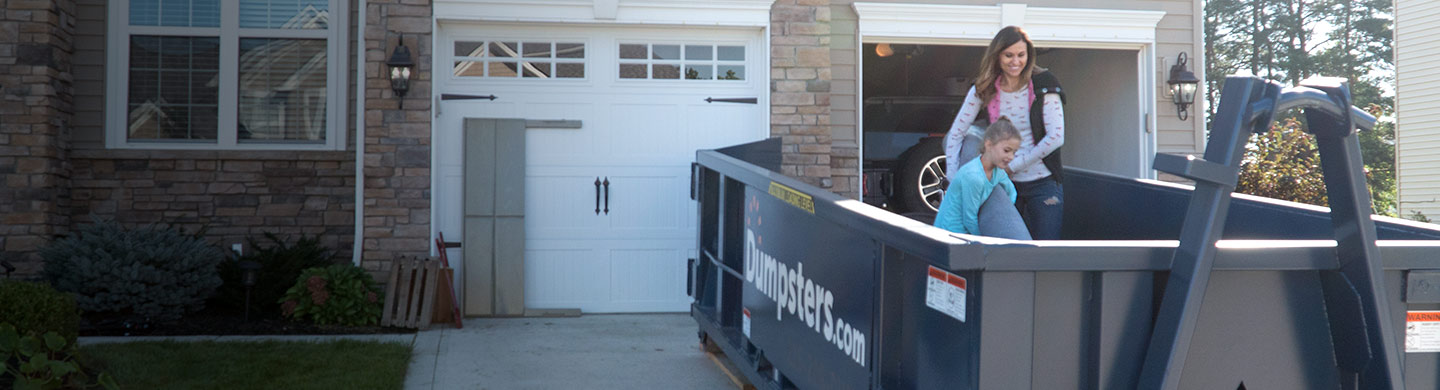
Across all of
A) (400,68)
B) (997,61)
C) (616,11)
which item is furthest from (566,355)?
(997,61)

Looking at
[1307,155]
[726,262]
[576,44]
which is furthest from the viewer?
[1307,155]

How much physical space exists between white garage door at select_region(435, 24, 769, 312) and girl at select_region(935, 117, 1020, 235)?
4360mm

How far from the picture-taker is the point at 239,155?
8.13m

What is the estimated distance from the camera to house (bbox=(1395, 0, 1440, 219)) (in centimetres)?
1655

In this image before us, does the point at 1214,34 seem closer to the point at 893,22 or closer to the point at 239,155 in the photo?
the point at 893,22

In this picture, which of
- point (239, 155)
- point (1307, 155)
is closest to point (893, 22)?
point (239, 155)

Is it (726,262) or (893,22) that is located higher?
(893,22)

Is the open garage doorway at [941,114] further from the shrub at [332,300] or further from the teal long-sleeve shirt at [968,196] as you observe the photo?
→ the teal long-sleeve shirt at [968,196]

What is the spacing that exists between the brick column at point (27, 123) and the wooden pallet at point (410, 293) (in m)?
2.46

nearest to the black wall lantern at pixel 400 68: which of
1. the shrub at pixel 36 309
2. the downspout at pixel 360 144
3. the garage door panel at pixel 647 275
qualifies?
the downspout at pixel 360 144

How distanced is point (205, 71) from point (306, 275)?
2.03m

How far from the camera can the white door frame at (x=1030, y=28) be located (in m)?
8.39

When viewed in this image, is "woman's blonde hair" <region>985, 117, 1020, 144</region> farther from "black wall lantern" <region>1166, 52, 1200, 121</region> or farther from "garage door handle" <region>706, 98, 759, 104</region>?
"black wall lantern" <region>1166, 52, 1200, 121</region>

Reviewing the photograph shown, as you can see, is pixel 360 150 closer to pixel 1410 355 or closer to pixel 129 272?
pixel 129 272
